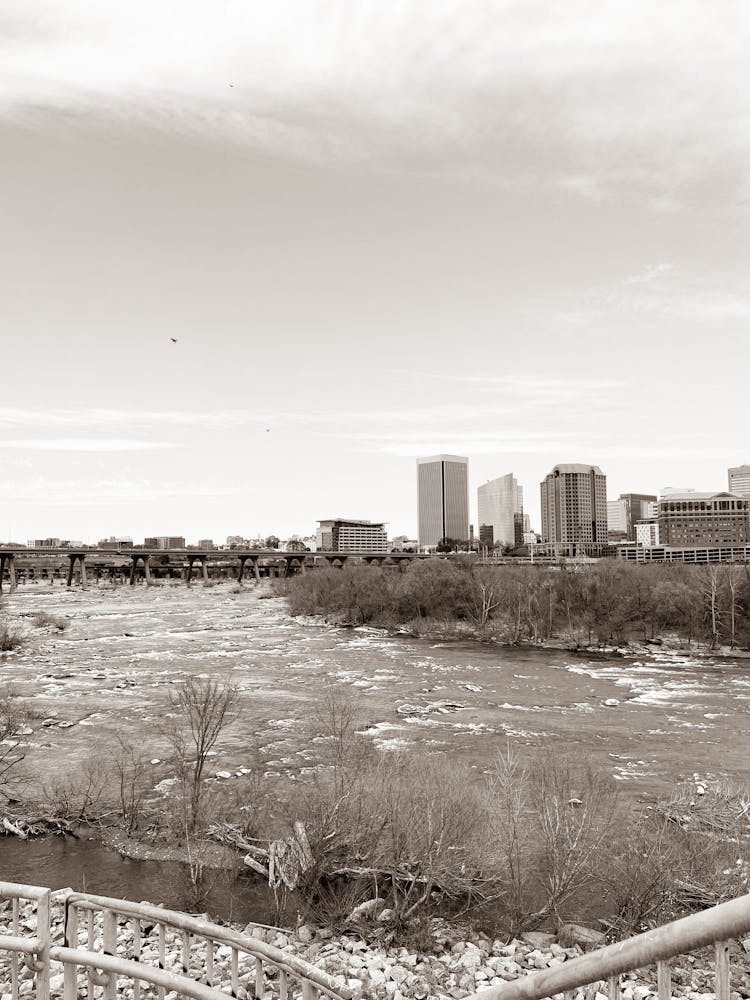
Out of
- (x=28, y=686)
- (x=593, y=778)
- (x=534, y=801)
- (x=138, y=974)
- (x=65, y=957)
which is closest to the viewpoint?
(x=138, y=974)

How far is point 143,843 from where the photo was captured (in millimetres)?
16469

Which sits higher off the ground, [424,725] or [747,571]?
[747,571]

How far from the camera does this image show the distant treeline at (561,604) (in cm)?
5669

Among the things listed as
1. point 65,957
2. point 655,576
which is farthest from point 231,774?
point 655,576

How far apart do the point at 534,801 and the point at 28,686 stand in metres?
28.7

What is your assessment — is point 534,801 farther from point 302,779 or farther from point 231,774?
point 231,774

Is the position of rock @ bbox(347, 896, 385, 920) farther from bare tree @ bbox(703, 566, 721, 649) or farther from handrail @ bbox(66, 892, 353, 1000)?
bare tree @ bbox(703, 566, 721, 649)

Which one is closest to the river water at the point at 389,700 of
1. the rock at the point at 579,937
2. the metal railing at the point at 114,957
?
the rock at the point at 579,937

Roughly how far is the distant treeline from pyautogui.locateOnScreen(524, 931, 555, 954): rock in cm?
4552

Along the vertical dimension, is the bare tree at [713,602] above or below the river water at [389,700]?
above

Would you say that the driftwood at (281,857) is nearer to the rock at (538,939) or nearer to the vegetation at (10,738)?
the rock at (538,939)

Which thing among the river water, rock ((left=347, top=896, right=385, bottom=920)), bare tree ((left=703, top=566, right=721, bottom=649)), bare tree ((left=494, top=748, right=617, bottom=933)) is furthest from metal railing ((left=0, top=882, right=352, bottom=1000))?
bare tree ((left=703, top=566, right=721, bottom=649))

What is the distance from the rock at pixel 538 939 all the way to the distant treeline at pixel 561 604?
4552 cm

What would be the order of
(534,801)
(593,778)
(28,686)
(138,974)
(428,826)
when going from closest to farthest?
(138,974) < (428,826) < (534,801) < (593,778) < (28,686)
